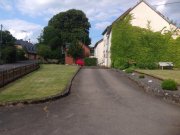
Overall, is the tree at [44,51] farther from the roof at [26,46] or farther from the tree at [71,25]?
the roof at [26,46]

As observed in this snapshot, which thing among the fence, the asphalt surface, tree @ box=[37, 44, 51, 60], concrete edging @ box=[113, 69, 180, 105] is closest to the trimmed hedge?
the fence

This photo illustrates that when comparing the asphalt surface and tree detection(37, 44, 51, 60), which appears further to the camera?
tree detection(37, 44, 51, 60)

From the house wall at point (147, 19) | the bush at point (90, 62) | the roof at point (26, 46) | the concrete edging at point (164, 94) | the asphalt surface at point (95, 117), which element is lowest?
the asphalt surface at point (95, 117)

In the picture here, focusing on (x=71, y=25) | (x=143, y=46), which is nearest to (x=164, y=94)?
(x=143, y=46)

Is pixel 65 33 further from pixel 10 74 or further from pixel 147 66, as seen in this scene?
pixel 10 74

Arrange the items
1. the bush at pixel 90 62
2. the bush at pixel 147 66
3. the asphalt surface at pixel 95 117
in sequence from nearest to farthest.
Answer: the asphalt surface at pixel 95 117 → the bush at pixel 147 66 → the bush at pixel 90 62

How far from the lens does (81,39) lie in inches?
2970

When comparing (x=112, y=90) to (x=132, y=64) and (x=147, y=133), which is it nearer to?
(x=147, y=133)

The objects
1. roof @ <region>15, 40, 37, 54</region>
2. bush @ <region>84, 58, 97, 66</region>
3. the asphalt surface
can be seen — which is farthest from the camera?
roof @ <region>15, 40, 37, 54</region>

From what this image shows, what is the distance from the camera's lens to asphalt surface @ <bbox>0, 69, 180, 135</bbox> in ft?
35.4

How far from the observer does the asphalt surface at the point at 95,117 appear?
35.4 ft

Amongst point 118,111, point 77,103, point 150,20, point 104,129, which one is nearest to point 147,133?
point 104,129

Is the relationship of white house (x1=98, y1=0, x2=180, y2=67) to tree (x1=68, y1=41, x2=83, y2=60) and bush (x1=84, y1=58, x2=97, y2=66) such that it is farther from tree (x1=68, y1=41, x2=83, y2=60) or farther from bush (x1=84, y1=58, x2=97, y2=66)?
tree (x1=68, y1=41, x2=83, y2=60)

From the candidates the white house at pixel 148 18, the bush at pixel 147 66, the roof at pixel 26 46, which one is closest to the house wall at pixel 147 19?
the white house at pixel 148 18
